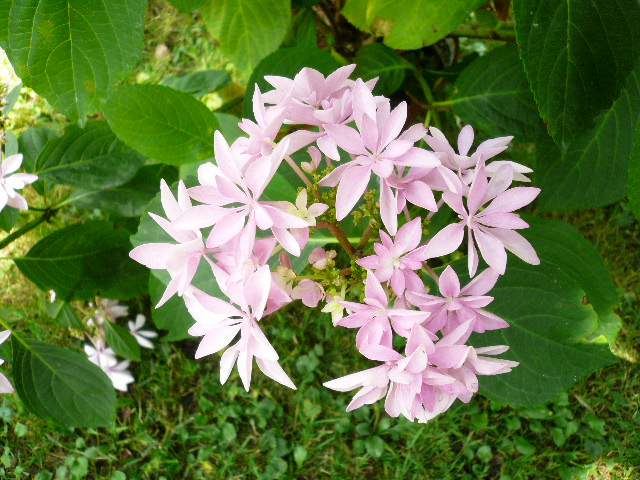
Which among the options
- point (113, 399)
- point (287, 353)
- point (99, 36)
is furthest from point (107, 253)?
point (99, 36)

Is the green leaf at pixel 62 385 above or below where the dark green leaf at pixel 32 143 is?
below

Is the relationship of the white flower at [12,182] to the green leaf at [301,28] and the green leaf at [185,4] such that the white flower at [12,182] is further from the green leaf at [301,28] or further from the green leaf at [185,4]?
the green leaf at [301,28]

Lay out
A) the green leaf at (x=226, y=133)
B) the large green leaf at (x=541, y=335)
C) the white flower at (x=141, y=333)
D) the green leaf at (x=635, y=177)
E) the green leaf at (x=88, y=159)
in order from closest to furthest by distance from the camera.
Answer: the green leaf at (x=635, y=177), the large green leaf at (x=541, y=335), the green leaf at (x=226, y=133), the green leaf at (x=88, y=159), the white flower at (x=141, y=333)

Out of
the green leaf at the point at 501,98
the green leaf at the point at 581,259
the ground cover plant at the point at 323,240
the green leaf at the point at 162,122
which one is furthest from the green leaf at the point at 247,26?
the green leaf at the point at 581,259

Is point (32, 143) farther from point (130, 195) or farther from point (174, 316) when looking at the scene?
point (174, 316)

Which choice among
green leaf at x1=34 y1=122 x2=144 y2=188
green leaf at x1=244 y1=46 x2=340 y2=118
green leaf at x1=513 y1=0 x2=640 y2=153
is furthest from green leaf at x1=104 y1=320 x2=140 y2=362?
green leaf at x1=513 y1=0 x2=640 y2=153

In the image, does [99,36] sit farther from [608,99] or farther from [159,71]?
[159,71]

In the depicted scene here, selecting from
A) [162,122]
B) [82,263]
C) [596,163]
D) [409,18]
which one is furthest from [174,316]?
[596,163]
